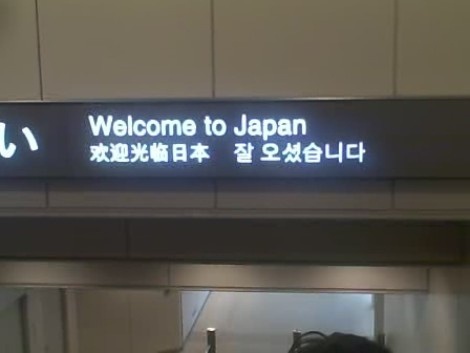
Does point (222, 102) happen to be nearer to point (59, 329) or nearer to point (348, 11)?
point (348, 11)

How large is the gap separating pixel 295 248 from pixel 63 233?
943 millimetres

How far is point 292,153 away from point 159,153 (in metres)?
0.38

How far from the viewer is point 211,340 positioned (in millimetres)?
5898

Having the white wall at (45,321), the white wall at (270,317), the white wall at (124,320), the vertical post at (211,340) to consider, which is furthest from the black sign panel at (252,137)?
the vertical post at (211,340)

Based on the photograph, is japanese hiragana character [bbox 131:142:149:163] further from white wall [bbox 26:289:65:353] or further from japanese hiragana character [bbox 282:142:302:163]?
white wall [bbox 26:289:65:353]

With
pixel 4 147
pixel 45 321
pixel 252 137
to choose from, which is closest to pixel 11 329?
pixel 45 321

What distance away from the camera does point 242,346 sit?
592 cm

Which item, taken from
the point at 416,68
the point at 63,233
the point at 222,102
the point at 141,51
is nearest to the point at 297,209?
the point at 222,102

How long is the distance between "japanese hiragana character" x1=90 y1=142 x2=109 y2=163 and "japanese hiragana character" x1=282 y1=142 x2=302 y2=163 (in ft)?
1.72

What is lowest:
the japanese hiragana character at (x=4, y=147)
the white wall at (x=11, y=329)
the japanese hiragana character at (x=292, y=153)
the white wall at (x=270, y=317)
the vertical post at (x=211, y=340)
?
the vertical post at (x=211, y=340)

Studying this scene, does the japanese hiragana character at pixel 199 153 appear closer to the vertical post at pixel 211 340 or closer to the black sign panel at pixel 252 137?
the black sign panel at pixel 252 137

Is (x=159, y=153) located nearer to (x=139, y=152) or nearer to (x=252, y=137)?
(x=139, y=152)

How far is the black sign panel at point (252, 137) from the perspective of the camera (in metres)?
1.91

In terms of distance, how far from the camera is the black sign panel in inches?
75.1
